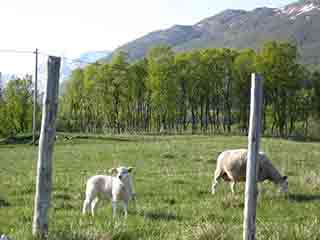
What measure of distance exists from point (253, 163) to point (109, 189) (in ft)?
15.9

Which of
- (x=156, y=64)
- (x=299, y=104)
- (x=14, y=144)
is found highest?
(x=156, y=64)

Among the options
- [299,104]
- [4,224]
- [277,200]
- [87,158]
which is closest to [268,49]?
[299,104]

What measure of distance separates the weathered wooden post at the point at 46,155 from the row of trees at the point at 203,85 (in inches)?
2434

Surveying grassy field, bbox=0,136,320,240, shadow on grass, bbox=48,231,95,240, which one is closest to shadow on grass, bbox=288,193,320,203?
grassy field, bbox=0,136,320,240

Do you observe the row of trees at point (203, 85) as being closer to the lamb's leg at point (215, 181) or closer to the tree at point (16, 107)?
the tree at point (16, 107)

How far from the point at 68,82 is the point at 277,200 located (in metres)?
81.4

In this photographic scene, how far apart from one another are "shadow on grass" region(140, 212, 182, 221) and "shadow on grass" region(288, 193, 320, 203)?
4.18 meters

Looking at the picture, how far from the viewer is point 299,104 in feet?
253

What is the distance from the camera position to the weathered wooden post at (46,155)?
756 cm

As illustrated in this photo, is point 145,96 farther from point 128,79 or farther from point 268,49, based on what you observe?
point 268,49

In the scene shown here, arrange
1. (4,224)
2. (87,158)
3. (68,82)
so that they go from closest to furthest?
(4,224)
(87,158)
(68,82)

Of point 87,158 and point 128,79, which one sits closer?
point 87,158

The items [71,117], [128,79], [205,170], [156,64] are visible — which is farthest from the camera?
[71,117]

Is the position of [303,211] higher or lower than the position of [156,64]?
lower
